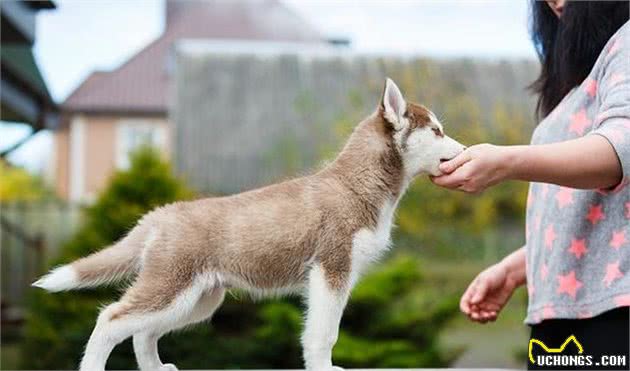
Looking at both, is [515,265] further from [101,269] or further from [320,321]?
[101,269]

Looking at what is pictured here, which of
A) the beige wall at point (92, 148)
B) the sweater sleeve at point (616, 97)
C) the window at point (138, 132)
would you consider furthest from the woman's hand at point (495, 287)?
the window at point (138, 132)

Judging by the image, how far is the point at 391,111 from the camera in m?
1.42

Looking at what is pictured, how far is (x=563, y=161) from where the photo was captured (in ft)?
4.43

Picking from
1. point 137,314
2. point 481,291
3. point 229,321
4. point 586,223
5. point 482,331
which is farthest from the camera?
point 482,331

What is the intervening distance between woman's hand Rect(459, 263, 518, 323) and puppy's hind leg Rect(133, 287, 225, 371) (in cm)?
78

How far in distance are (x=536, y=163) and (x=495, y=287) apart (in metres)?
0.75


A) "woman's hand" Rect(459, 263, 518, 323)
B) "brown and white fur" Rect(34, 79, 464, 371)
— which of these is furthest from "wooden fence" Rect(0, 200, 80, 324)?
Answer: "brown and white fur" Rect(34, 79, 464, 371)

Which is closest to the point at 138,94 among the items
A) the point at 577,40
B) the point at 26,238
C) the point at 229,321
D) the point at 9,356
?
the point at 26,238

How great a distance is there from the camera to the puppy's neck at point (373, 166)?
1.44 m

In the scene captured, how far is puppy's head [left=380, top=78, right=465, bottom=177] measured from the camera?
56.1 inches

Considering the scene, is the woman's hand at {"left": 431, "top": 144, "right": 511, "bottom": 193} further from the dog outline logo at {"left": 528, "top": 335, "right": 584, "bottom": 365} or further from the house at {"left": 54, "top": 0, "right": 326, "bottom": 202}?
the house at {"left": 54, "top": 0, "right": 326, "bottom": 202}

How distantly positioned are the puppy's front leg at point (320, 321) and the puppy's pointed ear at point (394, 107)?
10.2 inches

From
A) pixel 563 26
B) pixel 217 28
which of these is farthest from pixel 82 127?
pixel 563 26

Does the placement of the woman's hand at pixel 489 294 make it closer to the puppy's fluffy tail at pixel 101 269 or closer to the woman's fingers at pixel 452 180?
the woman's fingers at pixel 452 180
